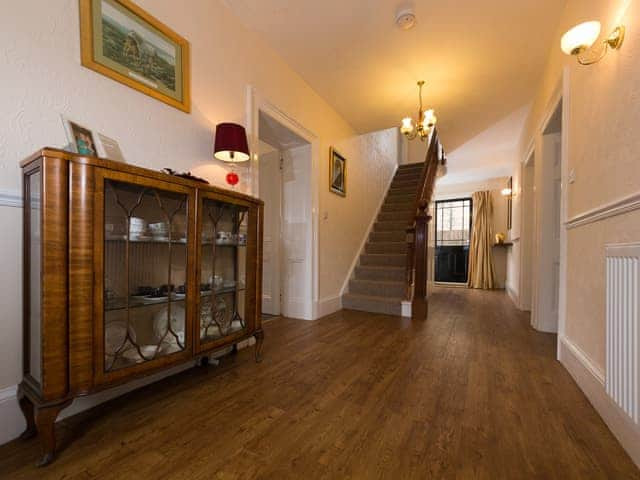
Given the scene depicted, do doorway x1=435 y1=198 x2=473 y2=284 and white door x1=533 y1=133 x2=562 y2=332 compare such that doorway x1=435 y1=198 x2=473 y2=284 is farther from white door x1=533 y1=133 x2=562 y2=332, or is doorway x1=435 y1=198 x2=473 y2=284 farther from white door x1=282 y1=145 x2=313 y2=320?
white door x1=282 y1=145 x2=313 y2=320

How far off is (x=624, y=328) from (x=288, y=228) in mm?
2794

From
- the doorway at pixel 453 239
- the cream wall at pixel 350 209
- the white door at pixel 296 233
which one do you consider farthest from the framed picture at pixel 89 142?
the doorway at pixel 453 239

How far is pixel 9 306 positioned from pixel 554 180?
414 centimetres

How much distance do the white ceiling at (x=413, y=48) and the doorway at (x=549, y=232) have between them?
87 centimetres

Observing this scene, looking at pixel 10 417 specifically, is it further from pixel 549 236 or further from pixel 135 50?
pixel 549 236

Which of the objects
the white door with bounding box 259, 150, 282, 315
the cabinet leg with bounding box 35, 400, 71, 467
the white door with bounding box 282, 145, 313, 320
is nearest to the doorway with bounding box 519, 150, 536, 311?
the white door with bounding box 282, 145, 313, 320

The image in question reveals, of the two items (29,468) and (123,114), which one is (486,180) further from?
(29,468)

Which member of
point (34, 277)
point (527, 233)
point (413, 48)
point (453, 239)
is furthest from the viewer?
point (453, 239)

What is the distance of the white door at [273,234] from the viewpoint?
3.31 metres

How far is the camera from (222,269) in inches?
68.0

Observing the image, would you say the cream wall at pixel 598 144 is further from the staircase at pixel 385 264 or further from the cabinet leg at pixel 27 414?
the cabinet leg at pixel 27 414

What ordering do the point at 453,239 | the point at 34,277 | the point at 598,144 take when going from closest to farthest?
the point at 34,277, the point at 598,144, the point at 453,239

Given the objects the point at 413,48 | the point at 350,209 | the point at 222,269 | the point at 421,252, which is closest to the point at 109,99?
the point at 222,269

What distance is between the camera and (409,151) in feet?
23.4
